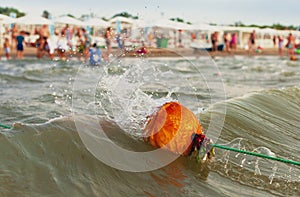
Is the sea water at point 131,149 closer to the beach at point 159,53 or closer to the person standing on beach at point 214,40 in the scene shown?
the beach at point 159,53

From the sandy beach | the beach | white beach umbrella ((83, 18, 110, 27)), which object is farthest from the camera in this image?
white beach umbrella ((83, 18, 110, 27))

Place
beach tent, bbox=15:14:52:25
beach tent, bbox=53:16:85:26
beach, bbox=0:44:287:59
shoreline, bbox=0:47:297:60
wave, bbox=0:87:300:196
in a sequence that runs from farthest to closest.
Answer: beach tent, bbox=53:16:85:26 → beach tent, bbox=15:14:52:25 → shoreline, bbox=0:47:297:60 → beach, bbox=0:44:287:59 → wave, bbox=0:87:300:196

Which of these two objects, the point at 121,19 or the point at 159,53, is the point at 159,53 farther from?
the point at 121,19

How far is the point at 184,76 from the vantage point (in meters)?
15.5

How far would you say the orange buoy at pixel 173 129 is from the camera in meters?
4.21

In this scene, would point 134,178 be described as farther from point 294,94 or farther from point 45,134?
point 294,94

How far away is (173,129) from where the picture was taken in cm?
421

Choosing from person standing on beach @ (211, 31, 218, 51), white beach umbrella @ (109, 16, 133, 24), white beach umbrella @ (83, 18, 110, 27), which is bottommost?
person standing on beach @ (211, 31, 218, 51)

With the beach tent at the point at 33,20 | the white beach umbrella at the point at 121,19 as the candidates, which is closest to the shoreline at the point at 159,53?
the beach tent at the point at 33,20

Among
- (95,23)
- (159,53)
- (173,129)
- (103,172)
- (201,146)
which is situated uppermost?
(95,23)

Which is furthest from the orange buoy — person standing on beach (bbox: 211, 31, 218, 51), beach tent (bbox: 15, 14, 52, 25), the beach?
person standing on beach (bbox: 211, 31, 218, 51)

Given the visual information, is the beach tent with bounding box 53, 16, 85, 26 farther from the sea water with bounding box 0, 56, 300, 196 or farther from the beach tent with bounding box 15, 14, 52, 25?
the sea water with bounding box 0, 56, 300, 196

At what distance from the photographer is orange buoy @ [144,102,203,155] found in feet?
13.8

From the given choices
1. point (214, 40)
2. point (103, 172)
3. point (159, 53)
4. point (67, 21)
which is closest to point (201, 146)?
point (103, 172)
